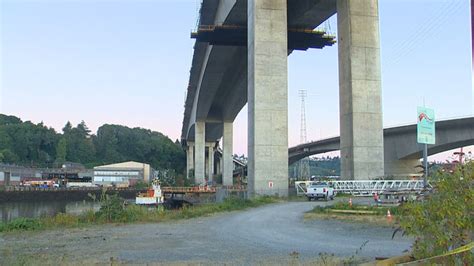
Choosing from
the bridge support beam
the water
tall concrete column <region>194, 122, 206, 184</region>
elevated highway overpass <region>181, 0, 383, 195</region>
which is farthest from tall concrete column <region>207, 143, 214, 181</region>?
→ elevated highway overpass <region>181, 0, 383, 195</region>

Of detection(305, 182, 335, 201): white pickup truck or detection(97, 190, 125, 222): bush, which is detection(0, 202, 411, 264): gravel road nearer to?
detection(97, 190, 125, 222): bush

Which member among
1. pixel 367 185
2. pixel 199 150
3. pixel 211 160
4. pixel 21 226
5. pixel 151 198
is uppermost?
pixel 199 150

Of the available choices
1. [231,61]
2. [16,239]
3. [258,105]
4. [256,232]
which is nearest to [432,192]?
[256,232]

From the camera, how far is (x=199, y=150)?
375ft

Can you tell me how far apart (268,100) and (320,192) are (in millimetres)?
10043

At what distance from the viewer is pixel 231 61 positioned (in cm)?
7225

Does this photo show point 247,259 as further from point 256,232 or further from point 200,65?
point 200,65

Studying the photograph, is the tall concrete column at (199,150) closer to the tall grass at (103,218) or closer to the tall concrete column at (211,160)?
the tall concrete column at (211,160)

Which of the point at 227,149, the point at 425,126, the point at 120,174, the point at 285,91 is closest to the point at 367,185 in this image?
the point at 285,91

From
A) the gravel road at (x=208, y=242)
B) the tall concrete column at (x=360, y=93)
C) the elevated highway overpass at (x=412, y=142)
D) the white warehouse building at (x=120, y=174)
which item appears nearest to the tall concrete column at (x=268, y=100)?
the tall concrete column at (x=360, y=93)

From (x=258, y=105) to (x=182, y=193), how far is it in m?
34.0

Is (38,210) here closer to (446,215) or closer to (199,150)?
(199,150)

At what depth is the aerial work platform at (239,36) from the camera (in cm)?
5747

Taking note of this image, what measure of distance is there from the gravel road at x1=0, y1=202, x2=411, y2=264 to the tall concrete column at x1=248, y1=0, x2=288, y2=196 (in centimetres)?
2010
